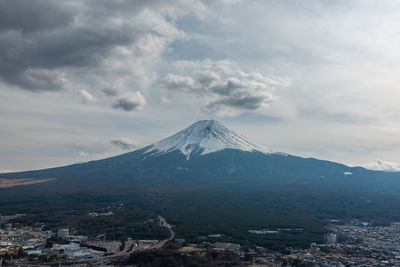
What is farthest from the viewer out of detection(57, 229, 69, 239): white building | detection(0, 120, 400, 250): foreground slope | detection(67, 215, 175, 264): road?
detection(0, 120, 400, 250): foreground slope

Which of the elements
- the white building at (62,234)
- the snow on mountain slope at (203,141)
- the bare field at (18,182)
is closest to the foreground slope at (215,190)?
the snow on mountain slope at (203,141)

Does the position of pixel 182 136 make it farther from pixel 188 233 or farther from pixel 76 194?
pixel 188 233

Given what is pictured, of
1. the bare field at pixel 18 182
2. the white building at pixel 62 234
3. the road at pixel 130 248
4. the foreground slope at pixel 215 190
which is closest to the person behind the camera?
the road at pixel 130 248

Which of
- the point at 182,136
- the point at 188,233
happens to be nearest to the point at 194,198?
the point at 188,233

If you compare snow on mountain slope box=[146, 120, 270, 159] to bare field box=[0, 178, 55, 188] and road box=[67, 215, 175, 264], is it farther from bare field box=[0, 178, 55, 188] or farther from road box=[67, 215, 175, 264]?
road box=[67, 215, 175, 264]

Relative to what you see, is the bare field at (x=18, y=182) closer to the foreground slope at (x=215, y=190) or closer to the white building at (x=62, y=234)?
the foreground slope at (x=215, y=190)

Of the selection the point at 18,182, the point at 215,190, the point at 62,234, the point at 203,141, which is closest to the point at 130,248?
the point at 62,234

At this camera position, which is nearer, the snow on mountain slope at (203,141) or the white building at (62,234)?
the white building at (62,234)

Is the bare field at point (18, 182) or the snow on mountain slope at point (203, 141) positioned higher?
the snow on mountain slope at point (203, 141)

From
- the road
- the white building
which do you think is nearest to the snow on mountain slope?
the road
